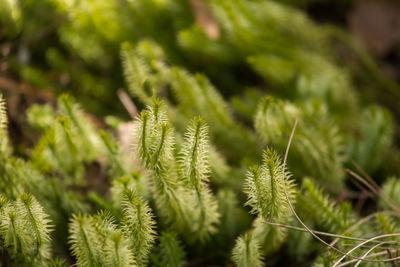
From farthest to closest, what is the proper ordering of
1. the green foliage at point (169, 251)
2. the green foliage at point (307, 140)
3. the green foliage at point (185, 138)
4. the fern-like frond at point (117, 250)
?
the green foliage at point (307, 140)
the green foliage at point (169, 251)
the green foliage at point (185, 138)
the fern-like frond at point (117, 250)

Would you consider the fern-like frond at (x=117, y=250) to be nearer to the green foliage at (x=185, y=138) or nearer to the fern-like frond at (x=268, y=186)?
the green foliage at (x=185, y=138)

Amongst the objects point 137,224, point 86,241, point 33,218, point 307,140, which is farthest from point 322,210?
point 33,218

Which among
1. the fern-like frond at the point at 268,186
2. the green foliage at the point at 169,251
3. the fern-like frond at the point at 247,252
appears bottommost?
the green foliage at the point at 169,251

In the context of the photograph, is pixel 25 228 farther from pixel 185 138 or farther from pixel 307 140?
pixel 307 140

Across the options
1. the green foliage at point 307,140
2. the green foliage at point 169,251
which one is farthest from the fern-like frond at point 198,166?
the green foliage at point 307,140

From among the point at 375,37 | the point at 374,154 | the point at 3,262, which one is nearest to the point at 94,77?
the point at 3,262

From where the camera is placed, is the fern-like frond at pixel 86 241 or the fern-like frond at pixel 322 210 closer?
the fern-like frond at pixel 86 241
